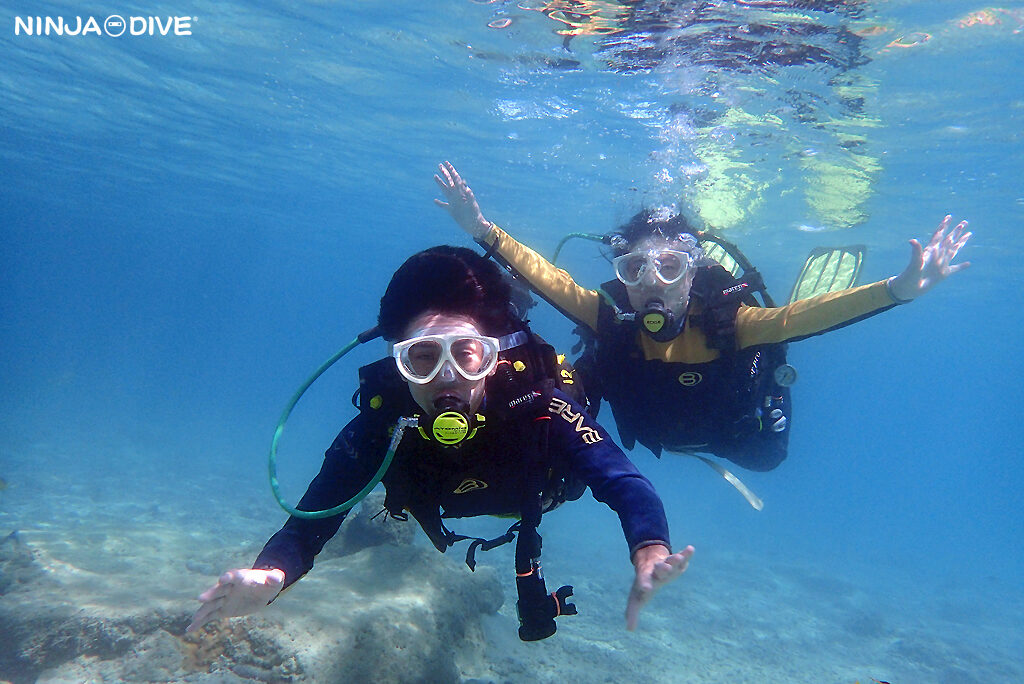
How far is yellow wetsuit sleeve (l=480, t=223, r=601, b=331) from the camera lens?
5.97 metres

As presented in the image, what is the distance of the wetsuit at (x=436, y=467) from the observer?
3283 millimetres

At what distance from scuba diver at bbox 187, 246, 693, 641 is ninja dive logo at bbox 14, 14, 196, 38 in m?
14.9

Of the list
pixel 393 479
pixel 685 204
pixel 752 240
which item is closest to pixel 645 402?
pixel 393 479

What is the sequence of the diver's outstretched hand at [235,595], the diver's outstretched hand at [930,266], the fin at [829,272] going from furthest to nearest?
the fin at [829,272] → the diver's outstretched hand at [930,266] → the diver's outstretched hand at [235,595]

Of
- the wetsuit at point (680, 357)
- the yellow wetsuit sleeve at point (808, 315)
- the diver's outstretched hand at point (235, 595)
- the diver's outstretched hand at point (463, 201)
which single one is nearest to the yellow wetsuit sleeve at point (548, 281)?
the wetsuit at point (680, 357)

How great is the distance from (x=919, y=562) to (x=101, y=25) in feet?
147

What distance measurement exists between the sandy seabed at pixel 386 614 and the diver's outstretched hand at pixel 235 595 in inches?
90.7

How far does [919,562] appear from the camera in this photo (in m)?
34.7

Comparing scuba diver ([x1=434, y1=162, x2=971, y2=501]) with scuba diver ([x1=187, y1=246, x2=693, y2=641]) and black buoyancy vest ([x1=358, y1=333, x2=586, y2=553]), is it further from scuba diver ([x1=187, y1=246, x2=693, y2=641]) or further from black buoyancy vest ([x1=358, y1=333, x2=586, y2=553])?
black buoyancy vest ([x1=358, y1=333, x2=586, y2=553])

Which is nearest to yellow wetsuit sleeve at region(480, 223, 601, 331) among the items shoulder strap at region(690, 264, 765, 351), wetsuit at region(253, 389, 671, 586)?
shoulder strap at region(690, 264, 765, 351)

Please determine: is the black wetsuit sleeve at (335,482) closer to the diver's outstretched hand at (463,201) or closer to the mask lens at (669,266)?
the diver's outstretched hand at (463,201)

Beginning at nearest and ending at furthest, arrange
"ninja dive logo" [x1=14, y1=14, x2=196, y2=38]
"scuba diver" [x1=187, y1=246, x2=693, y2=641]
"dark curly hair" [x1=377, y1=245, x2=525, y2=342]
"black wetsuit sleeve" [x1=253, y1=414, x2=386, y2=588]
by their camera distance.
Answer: "scuba diver" [x1=187, y1=246, x2=693, y2=641] → "black wetsuit sleeve" [x1=253, y1=414, x2=386, y2=588] → "dark curly hair" [x1=377, y1=245, x2=525, y2=342] → "ninja dive logo" [x1=14, y1=14, x2=196, y2=38]

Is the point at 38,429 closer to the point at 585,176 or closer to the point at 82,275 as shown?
the point at 585,176

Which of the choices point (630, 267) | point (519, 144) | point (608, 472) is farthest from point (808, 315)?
point (519, 144)
